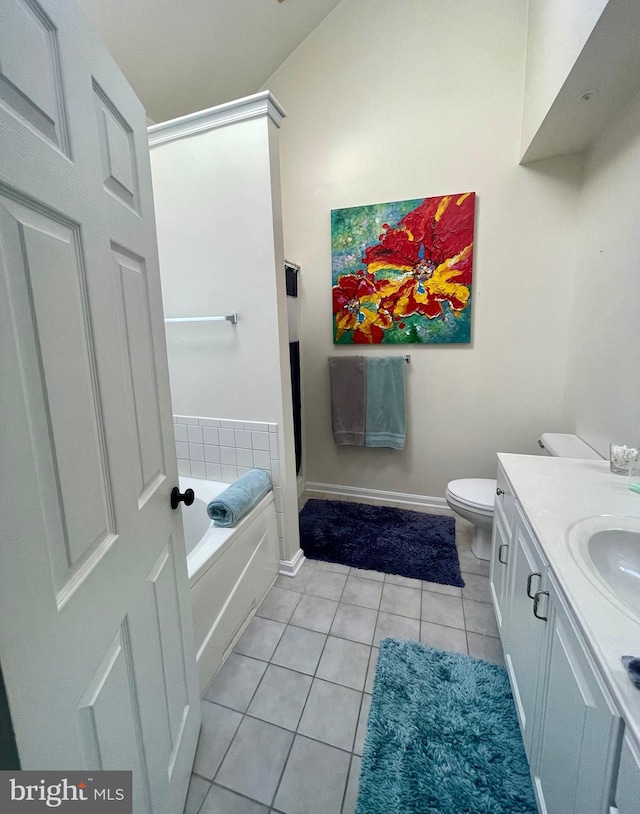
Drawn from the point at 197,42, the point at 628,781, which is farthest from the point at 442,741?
the point at 197,42

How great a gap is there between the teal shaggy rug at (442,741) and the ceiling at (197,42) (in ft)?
9.95

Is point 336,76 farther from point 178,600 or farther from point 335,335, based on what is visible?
point 178,600

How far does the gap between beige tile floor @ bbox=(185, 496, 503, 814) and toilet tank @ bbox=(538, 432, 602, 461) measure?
0.79m

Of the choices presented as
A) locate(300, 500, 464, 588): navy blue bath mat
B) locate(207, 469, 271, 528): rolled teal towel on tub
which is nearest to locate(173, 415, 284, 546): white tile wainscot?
locate(207, 469, 271, 528): rolled teal towel on tub

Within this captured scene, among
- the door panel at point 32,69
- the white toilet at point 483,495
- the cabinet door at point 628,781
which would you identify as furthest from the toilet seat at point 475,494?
→ the door panel at point 32,69

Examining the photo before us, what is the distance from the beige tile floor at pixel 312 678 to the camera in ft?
3.54

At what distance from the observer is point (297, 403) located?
2645 mm

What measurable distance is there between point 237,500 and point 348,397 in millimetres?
1300

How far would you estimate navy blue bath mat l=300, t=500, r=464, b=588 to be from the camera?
2.06 metres

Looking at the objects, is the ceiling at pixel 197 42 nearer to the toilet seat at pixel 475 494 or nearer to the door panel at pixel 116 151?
the door panel at pixel 116 151

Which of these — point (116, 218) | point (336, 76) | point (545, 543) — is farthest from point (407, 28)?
point (545, 543)

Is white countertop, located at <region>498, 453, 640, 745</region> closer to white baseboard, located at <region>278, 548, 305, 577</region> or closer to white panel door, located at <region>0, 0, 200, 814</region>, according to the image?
white panel door, located at <region>0, 0, 200, 814</region>

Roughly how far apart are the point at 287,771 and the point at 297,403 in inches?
75.8

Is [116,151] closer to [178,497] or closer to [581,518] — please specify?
[178,497]
